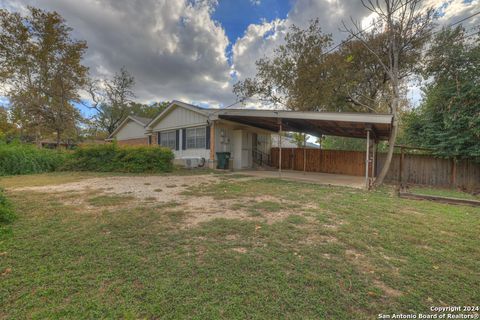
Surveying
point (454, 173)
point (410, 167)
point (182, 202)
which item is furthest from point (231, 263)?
point (454, 173)

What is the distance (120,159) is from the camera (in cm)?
1107

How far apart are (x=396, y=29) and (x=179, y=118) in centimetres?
1278

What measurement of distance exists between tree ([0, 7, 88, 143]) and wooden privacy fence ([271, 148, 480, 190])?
21549 millimetres

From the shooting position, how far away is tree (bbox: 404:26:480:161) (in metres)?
8.66

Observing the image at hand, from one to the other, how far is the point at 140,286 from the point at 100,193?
4.86m

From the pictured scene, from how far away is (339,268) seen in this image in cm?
238

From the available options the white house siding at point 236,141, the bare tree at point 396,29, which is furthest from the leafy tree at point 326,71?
the white house siding at point 236,141

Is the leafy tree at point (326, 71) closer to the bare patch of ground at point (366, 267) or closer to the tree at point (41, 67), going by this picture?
the bare patch of ground at point (366, 267)

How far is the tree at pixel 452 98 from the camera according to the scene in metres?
8.66

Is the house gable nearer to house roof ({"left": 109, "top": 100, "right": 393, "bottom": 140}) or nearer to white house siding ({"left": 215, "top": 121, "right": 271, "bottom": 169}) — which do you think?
house roof ({"left": 109, "top": 100, "right": 393, "bottom": 140})

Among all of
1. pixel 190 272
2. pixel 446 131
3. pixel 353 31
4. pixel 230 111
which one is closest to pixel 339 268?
pixel 190 272

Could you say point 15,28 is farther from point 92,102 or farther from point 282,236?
point 282,236

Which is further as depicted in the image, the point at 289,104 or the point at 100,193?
the point at 289,104

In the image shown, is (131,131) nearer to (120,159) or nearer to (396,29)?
(120,159)
